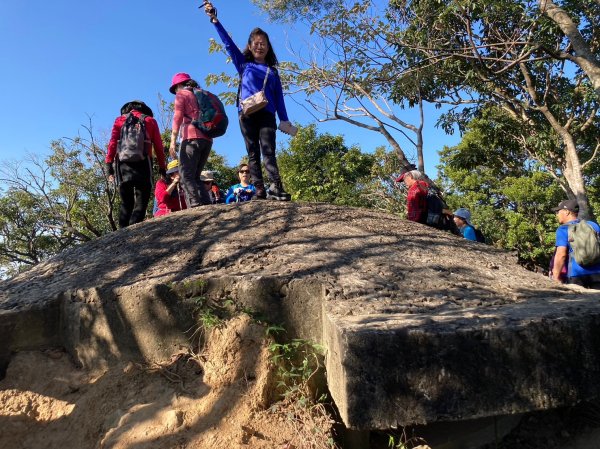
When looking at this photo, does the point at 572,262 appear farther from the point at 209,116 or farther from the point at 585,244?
the point at 209,116

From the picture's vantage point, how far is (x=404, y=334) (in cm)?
195

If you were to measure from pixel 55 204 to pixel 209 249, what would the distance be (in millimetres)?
13721

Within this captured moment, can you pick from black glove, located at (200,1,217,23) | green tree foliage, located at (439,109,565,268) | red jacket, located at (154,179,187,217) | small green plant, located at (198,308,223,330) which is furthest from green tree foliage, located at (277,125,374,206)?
small green plant, located at (198,308,223,330)

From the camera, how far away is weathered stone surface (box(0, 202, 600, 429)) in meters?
1.92

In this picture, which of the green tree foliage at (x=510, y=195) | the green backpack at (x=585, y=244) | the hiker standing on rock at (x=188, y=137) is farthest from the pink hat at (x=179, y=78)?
the green tree foliage at (x=510, y=195)

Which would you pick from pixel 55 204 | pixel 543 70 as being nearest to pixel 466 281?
pixel 543 70

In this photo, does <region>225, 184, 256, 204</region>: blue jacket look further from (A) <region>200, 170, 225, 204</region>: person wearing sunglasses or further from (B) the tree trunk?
(B) the tree trunk

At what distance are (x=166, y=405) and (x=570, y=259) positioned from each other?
3526mm

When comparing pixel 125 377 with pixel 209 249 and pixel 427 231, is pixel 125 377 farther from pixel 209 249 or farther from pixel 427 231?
pixel 427 231

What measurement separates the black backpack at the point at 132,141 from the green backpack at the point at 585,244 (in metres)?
4.13

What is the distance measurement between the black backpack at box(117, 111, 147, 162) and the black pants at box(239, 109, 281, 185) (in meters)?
1.07

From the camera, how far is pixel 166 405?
96.0 inches

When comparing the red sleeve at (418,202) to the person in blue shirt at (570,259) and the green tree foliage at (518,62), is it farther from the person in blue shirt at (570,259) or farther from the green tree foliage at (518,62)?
the green tree foliage at (518,62)

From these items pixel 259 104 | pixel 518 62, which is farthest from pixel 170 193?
pixel 518 62
